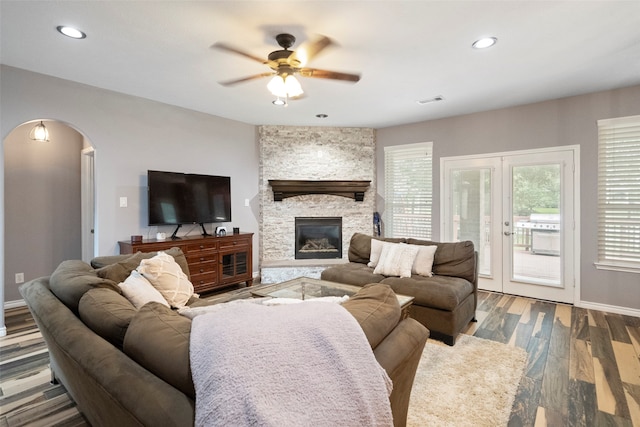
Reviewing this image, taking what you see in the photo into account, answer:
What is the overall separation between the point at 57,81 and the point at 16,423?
10.8 ft

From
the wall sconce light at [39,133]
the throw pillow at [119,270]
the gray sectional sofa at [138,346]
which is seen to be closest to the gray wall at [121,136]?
the wall sconce light at [39,133]

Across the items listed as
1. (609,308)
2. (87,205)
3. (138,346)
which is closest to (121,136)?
(87,205)

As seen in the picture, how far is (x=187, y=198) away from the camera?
4402 mm

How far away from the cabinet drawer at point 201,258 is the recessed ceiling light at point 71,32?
2.56 meters

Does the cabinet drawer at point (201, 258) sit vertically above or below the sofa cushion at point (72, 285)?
below

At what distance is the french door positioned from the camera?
409 centimetres

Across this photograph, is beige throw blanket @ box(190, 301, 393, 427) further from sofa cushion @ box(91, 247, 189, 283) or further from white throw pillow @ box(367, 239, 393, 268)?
white throw pillow @ box(367, 239, 393, 268)

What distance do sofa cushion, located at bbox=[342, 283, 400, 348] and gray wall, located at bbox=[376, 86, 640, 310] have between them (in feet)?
12.7

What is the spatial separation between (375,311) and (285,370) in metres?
0.55

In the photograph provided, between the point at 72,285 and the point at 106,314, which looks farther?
the point at 72,285

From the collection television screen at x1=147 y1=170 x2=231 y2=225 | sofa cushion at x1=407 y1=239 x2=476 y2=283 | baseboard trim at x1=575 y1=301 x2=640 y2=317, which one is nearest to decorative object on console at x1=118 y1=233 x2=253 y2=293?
television screen at x1=147 y1=170 x2=231 y2=225

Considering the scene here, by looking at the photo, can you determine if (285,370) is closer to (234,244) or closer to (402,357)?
(402,357)

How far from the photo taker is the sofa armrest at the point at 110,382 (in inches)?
37.6

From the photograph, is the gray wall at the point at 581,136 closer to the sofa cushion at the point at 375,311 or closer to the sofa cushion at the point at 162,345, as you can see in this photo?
the sofa cushion at the point at 375,311
